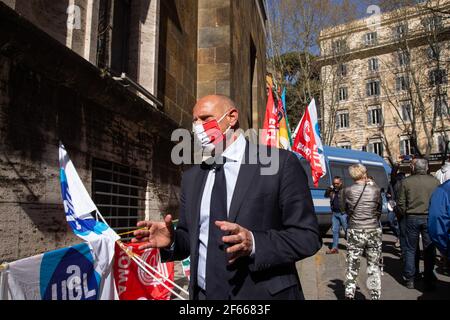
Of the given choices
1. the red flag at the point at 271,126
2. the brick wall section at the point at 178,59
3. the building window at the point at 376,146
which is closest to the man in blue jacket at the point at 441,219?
the brick wall section at the point at 178,59

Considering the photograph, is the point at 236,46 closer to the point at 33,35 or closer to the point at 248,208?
the point at 33,35

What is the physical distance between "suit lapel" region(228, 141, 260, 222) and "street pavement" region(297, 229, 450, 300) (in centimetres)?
395

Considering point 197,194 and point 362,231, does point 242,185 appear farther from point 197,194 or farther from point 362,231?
point 362,231

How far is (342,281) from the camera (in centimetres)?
637

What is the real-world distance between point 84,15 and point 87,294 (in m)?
3.44

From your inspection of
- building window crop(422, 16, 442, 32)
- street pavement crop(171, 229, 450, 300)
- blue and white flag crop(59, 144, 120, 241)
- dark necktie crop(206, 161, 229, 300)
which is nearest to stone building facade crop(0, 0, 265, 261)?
blue and white flag crop(59, 144, 120, 241)

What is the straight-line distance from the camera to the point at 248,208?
1849 mm

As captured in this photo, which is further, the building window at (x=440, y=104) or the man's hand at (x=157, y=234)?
the building window at (x=440, y=104)

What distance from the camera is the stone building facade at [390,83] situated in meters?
26.5

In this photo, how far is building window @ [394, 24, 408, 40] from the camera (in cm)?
2623

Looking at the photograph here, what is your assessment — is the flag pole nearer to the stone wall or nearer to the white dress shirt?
the white dress shirt

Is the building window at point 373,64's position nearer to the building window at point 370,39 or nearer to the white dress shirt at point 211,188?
the building window at point 370,39

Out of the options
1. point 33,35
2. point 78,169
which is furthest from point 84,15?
point 78,169

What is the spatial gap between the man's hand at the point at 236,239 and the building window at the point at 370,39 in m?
40.0
